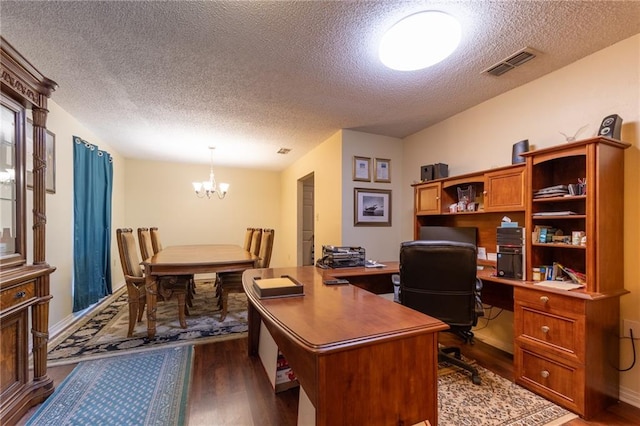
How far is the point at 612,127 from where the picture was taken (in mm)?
1770

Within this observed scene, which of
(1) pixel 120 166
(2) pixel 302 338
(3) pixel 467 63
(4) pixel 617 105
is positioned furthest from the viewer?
(1) pixel 120 166

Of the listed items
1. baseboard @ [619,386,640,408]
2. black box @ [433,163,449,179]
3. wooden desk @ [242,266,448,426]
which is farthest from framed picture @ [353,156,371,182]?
baseboard @ [619,386,640,408]

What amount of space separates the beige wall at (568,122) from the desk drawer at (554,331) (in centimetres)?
49

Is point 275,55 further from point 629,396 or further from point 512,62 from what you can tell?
point 629,396

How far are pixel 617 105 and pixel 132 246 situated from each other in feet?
14.0

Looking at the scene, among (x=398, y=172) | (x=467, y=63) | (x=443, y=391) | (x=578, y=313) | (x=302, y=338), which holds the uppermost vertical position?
(x=467, y=63)

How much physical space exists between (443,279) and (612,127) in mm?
1466

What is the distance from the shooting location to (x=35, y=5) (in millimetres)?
1501

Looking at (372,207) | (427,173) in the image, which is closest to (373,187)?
(372,207)

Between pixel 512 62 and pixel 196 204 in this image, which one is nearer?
pixel 512 62

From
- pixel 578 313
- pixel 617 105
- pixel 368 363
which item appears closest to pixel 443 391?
pixel 578 313

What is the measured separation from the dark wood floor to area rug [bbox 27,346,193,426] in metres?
0.08

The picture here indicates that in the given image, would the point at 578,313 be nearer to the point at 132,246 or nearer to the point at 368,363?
the point at 368,363

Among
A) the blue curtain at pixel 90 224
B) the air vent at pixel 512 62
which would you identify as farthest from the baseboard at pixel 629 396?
the blue curtain at pixel 90 224
